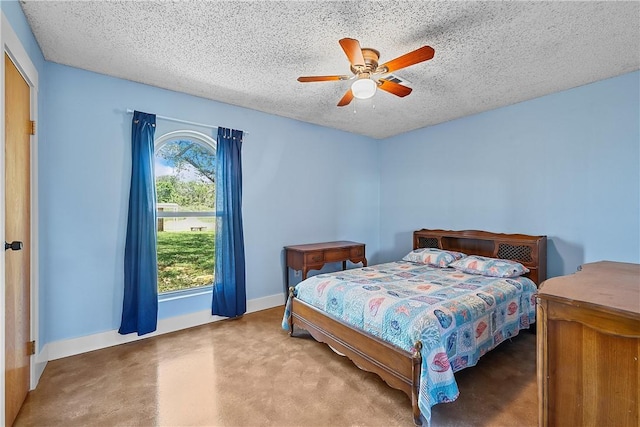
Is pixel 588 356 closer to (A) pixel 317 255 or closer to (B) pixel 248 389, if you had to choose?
(B) pixel 248 389

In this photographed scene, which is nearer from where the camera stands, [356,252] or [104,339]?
[104,339]

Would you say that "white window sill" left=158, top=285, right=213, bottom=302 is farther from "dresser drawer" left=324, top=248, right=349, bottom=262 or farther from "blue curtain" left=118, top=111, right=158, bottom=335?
"dresser drawer" left=324, top=248, right=349, bottom=262

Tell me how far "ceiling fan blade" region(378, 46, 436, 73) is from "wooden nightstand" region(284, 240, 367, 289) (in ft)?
7.66

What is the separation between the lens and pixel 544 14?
1949 millimetres

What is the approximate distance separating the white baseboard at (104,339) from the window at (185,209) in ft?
1.18

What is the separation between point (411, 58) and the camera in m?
1.96

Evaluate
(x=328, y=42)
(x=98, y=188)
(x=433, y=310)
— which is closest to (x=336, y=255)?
(x=433, y=310)

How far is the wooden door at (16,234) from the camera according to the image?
1744 mm

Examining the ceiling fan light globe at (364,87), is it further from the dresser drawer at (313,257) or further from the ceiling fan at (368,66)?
the dresser drawer at (313,257)

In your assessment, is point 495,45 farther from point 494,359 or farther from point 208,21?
point 494,359

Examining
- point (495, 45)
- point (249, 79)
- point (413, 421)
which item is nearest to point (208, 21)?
point (249, 79)

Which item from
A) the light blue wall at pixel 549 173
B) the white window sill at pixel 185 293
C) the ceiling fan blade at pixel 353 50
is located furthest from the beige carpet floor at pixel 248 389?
the ceiling fan blade at pixel 353 50

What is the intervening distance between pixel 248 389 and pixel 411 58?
8.58 feet

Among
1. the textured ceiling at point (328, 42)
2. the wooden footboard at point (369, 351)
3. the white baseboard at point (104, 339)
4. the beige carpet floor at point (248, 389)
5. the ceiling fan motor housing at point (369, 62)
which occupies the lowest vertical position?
the beige carpet floor at point (248, 389)
